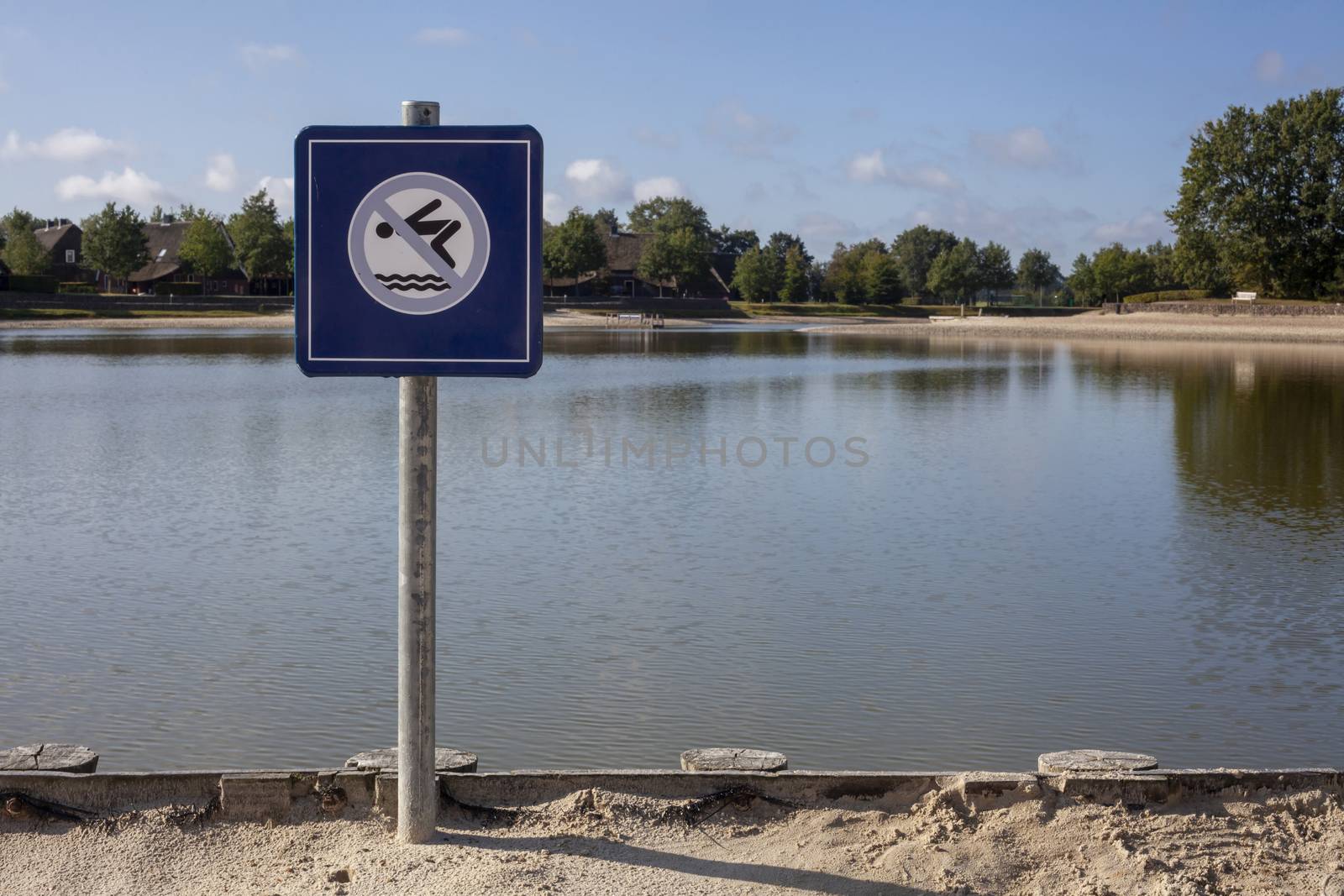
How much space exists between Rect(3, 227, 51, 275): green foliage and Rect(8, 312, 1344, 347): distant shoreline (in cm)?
2878

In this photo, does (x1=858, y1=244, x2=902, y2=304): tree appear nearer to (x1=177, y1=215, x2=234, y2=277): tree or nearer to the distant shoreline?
the distant shoreline

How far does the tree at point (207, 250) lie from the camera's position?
109812 millimetres

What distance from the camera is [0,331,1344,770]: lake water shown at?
27.0 feet

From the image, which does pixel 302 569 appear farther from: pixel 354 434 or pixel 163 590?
pixel 354 434

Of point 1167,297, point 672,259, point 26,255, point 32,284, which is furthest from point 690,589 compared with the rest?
point 672,259

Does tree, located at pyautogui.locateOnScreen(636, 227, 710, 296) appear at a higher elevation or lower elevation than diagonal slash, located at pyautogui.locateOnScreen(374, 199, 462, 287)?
higher

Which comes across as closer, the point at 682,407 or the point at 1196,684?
the point at 1196,684

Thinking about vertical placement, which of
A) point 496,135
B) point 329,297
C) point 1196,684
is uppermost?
point 496,135

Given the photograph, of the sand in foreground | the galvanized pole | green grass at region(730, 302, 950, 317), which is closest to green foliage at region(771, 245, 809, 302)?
green grass at region(730, 302, 950, 317)

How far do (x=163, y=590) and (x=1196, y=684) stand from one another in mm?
8304

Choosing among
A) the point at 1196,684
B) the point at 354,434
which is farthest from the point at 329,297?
the point at 354,434

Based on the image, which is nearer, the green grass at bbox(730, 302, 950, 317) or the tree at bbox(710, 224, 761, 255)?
the green grass at bbox(730, 302, 950, 317)

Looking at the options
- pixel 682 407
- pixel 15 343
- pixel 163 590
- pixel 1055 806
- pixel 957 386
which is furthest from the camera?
pixel 15 343

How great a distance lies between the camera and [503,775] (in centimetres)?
558
